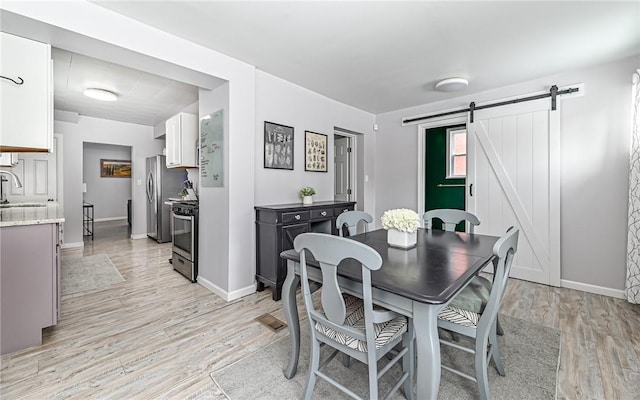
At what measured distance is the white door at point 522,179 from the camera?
129 inches

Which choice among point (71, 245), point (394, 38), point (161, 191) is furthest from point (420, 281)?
point (71, 245)

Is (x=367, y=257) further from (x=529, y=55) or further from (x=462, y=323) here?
(x=529, y=55)

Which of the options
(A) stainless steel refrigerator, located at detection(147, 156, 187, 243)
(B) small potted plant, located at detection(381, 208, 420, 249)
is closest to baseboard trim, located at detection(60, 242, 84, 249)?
(A) stainless steel refrigerator, located at detection(147, 156, 187, 243)

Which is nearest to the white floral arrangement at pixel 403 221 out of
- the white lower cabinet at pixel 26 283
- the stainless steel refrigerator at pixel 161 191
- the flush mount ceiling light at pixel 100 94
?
the white lower cabinet at pixel 26 283

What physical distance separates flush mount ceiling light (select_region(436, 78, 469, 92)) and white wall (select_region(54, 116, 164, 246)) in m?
5.81

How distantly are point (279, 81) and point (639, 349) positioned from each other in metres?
3.98

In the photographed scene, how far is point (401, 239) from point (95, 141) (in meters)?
6.20

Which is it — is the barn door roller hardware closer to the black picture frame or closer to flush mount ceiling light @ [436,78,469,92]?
flush mount ceiling light @ [436,78,469,92]

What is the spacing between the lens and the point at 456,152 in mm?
5211

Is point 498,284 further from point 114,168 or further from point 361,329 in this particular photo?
point 114,168

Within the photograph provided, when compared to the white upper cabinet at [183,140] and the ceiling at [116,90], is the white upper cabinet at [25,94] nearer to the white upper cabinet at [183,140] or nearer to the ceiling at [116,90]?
the ceiling at [116,90]

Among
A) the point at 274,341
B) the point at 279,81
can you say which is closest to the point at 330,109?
the point at 279,81

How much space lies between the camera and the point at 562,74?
3.20m

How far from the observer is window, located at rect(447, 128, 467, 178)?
5124mm
